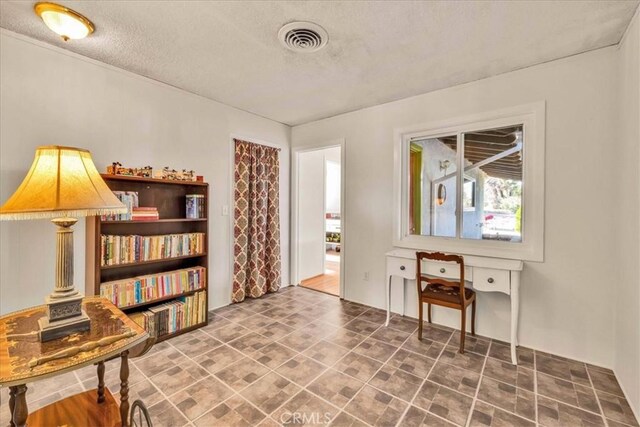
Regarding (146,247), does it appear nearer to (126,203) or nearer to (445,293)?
(126,203)

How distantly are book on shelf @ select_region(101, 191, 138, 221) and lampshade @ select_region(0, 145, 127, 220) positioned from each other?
3.89 ft

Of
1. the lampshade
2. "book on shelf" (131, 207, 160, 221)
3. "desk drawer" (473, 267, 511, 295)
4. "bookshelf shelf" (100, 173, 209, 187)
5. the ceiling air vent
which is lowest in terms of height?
"desk drawer" (473, 267, 511, 295)

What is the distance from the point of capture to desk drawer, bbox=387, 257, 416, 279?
9.85ft

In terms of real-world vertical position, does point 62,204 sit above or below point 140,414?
above

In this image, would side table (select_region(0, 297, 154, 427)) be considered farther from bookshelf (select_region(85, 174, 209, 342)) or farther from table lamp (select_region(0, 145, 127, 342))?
bookshelf (select_region(85, 174, 209, 342))

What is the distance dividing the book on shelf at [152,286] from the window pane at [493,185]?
2.91 m

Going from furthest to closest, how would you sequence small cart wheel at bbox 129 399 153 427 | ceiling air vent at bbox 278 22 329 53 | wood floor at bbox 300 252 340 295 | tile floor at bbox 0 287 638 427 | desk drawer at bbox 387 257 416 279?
wood floor at bbox 300 252 340 295 → desk drawer at bbox 387 257 416 279 → ceiling air vent at bbox 278 22 329 53 → tile floor at bbox 0 287 638 427 → small cart wheel at bbox 129 399 153 427

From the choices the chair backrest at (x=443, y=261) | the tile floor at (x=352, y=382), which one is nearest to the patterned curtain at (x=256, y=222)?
the tile floor at (x=352, y=382)

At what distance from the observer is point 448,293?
8.86 ft

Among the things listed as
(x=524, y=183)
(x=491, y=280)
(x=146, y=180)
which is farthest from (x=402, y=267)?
(x=146, y=180)

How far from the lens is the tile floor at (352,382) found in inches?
70.7

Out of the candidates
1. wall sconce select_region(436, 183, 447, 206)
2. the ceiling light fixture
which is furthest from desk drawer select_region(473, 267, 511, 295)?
the ceiling light fixture

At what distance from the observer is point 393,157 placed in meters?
3.46

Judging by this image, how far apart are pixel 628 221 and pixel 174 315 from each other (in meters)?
3.81
